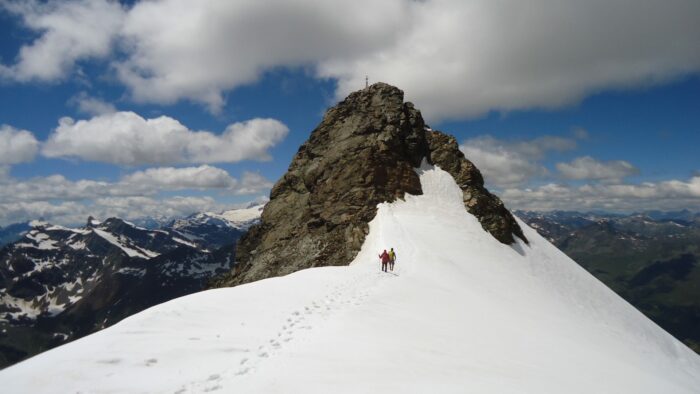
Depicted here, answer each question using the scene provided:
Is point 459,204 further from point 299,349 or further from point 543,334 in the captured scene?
point 299,349

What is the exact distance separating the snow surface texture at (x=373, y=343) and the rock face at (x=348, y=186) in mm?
10981

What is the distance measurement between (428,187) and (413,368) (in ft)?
131

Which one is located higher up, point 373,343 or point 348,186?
point 348,186

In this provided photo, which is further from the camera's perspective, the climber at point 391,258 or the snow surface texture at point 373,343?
the climber at point 391,258

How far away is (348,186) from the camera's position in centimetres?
4881

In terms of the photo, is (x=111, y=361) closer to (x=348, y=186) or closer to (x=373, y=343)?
(x=373, y=343)

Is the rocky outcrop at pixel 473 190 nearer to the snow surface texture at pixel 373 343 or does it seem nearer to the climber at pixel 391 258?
the snow surface texture at pixel 373 343

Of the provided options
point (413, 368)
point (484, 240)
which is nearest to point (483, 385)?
point (413, 368)

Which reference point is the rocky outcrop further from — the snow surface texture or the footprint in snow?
the footprint in snow

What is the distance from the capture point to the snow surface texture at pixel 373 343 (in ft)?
34.3

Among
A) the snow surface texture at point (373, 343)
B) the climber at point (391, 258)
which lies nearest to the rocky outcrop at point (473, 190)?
the snow surface texture at point (373, 343)

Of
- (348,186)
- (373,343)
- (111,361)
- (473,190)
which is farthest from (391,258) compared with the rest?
(473,190)

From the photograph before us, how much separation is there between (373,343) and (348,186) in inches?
1388

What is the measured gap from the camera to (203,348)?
12.3 meters
